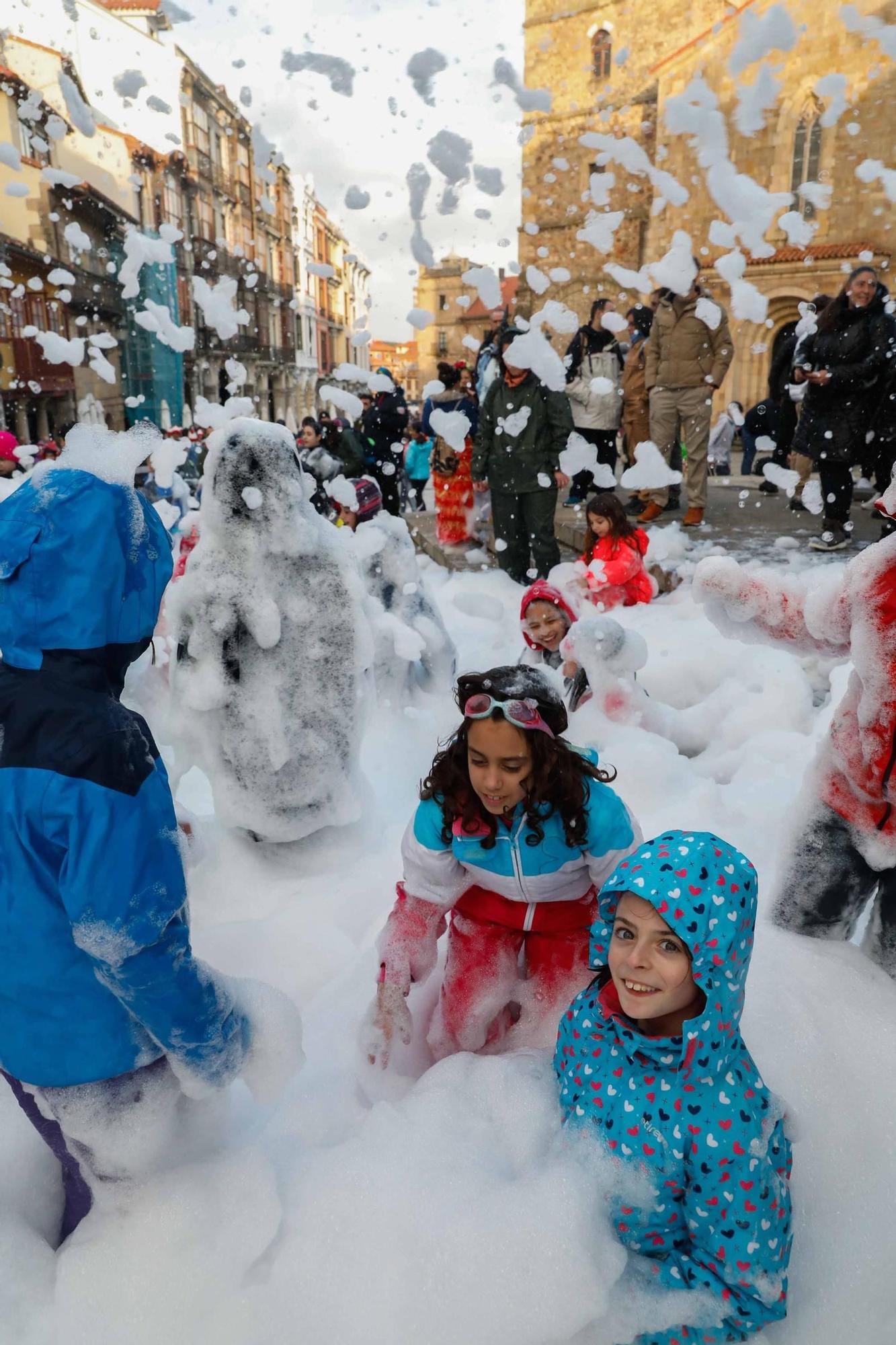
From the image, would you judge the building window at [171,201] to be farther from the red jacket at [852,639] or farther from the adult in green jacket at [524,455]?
the red jacket at [852,639]

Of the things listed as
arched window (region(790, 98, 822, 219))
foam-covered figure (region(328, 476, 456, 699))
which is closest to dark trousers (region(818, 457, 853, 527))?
foam-covered figure (region(328, 476, 456, 699))

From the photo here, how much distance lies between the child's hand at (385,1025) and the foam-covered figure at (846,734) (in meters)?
0.98

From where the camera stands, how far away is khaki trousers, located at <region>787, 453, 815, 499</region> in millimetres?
6918

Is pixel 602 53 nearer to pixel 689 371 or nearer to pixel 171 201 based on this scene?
pixel 171 201

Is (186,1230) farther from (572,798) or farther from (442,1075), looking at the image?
(572,798)

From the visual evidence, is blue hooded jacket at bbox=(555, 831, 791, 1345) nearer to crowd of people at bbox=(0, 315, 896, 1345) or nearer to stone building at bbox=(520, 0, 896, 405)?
crowd of people at bbox=(0, 315, 896, 1345)

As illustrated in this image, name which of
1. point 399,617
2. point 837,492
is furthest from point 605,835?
point 837,492

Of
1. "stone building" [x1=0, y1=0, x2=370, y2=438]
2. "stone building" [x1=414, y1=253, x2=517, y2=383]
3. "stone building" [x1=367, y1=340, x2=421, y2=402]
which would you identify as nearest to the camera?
"stone building" [x1=0, y1=0, x2=370, y2=438]

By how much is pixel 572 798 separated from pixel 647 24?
2106 centimetres

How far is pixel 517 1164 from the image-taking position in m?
1.59

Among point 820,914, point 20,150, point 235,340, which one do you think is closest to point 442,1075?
point 820,914

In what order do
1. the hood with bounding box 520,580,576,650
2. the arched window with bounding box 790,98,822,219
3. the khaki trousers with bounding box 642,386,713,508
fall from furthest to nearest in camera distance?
the arched window with bounding box 790,98,822,219, the khaki trousers with bounding box 642,386,713,508, the hood with bounding box 520,580,576,650

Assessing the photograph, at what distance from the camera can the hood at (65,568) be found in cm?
130

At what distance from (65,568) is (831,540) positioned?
15.6ft
